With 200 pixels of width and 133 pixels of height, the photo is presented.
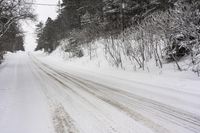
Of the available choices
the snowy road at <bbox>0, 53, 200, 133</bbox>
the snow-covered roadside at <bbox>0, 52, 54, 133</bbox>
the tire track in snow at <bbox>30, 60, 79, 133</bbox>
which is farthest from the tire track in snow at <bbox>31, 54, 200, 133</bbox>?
the snow-covered roadside at <bbox>0, 52, 54, 133</bbox>

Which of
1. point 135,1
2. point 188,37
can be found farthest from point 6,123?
point 135,1

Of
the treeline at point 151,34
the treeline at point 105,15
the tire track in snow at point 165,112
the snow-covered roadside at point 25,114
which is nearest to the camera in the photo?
the tire track in snow at point 165,112

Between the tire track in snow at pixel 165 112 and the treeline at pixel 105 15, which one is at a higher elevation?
the treeline at pixel 105 15

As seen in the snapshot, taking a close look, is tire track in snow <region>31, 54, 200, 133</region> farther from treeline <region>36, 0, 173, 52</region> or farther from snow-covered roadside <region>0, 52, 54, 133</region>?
treeline <region>36, 0, 173, 52</region>

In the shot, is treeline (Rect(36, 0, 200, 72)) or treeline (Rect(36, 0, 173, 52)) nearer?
treeline (Rect(36, 0, 200, 72))

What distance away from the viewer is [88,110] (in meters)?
6.54

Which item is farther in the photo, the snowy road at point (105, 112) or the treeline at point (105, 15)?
the treeline at point (105, 15)

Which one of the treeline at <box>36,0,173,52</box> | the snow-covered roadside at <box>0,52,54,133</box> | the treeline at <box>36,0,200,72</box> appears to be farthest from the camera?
the treeline at <box>36,0,173,52</box>

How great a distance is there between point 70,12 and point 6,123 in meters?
34.1

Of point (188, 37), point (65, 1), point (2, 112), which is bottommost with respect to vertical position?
point (2, 112)

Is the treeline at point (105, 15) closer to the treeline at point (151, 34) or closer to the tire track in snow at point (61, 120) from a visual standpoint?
the treeline at point (151, 34)

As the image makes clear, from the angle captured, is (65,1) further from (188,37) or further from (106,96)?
(106,96)

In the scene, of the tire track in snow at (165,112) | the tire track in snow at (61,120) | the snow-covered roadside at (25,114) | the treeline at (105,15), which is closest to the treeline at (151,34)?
the treeline at (105,15)

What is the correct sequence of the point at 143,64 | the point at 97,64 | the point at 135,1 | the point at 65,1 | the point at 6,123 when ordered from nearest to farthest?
the point at 6,123, the point at 143,64, the point at 97,64, the point at 135,1, the point at 65,1
